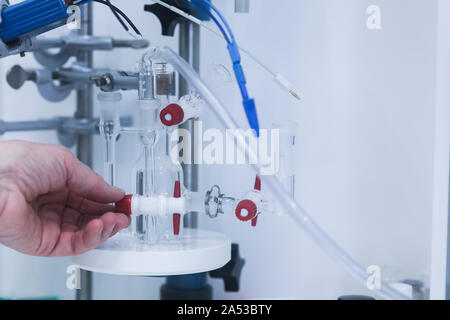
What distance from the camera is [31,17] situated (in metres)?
0.77

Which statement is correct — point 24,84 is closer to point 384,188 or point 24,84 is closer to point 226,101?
point 226,101

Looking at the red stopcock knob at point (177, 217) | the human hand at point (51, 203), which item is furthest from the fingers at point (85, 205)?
the red stopcock knob at point (177, 217)

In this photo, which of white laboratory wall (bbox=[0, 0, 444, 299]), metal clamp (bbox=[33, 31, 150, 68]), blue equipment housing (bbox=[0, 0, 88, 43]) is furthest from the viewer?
metal clamp (bbox=[33, 31, 150, 68])

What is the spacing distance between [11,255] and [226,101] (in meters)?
0.60

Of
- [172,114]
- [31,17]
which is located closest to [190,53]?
[172,114]

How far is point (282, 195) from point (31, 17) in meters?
0.47

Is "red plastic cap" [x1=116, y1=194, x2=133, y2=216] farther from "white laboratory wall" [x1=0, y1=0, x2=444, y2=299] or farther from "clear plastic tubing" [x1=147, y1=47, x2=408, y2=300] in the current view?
"clear plastic tubing" [x1=147, y1=47, x2=408, y2=300]

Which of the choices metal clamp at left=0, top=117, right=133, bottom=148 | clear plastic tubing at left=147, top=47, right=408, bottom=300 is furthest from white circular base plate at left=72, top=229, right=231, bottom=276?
metal clamp at left=0, top=117, right=133, bottom=148

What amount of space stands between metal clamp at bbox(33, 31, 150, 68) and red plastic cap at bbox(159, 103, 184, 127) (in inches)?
8.0

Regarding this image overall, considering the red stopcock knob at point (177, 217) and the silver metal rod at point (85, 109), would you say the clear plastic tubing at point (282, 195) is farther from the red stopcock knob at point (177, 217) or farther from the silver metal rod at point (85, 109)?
the silver metal rod at point (85, 109)

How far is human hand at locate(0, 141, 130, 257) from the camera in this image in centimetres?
76

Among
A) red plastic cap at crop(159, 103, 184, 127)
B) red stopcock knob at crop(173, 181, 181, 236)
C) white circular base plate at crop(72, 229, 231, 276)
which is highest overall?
red plastic cap at crop(159, 103, 184, 127)

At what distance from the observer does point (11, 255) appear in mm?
1084

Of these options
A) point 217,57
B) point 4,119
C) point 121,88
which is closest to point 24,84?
point 4,119
